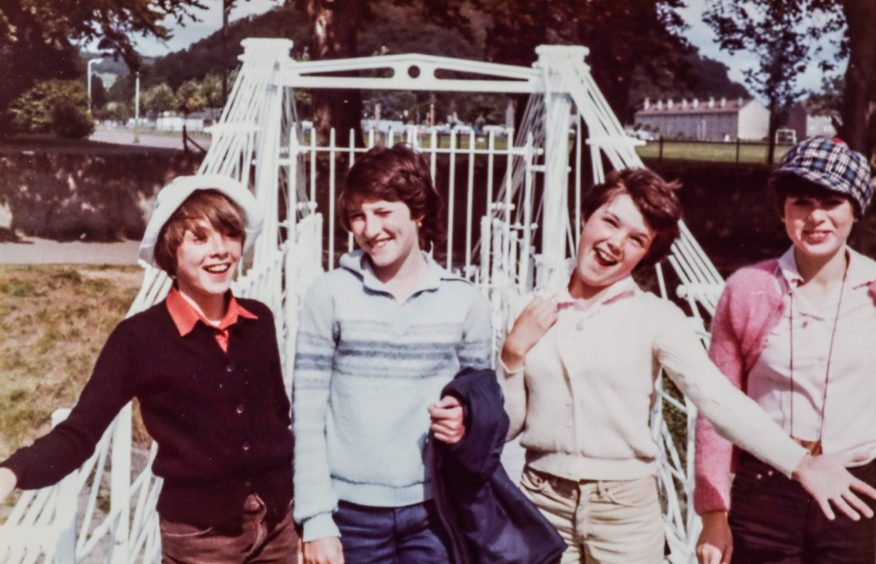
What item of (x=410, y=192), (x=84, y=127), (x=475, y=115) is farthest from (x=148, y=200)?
(x=410, y=192)

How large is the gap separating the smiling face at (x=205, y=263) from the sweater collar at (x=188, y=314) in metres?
0.02

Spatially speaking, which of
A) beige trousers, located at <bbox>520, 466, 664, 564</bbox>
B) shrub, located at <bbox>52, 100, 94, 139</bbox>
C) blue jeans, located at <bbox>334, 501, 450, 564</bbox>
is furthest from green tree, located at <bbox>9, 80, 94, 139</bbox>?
beige trousers, located at <bbox>520, 466, 664, 564</bbox>

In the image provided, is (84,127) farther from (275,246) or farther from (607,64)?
(607,64)

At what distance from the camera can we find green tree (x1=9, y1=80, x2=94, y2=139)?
2.38m

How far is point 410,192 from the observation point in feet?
4.33

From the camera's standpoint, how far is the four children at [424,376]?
4.17 ft

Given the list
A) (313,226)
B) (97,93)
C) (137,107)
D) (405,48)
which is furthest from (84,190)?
(405,48)

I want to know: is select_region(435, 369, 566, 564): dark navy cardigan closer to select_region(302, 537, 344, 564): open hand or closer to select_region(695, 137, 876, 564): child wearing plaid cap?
select_region(302, 537, 344, 564): open hand

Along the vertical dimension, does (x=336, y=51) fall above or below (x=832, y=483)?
above

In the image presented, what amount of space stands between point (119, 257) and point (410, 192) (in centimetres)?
334

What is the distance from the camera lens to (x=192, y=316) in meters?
1.27

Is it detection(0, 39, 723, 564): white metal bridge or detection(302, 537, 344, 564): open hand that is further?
detection(0, 39, 723, 564): white metal bridge

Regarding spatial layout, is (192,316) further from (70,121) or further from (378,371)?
(70,121)

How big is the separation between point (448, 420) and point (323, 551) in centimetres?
26
